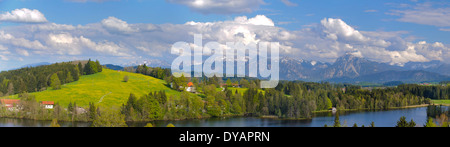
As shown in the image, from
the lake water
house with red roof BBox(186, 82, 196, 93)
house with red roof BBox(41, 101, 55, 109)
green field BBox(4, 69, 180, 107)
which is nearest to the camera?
the lake water

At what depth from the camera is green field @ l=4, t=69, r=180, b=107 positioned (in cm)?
7925

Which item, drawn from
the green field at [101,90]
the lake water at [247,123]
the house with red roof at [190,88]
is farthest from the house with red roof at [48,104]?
the house with red roof at [190,88]

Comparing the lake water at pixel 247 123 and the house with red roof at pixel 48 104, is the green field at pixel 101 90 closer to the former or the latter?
the house with red roof at pixel 48 104

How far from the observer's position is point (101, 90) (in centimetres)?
9044

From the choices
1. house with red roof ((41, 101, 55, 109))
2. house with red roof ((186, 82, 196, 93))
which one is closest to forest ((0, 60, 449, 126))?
house with red roof ((186, 82, 196, 93))

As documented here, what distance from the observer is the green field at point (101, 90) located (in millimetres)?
79250

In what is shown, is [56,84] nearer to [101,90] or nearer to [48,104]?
[101,90]

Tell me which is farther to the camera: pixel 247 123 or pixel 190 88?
pixel 190 88

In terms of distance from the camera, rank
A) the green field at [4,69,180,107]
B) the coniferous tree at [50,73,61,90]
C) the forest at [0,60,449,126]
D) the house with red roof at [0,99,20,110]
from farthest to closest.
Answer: the coniferous tree at [50,73,61,90]
the green field at [4,69,180,107]
the house with red roof at [0,99,20,110]
the forest at [0,60,449,126]

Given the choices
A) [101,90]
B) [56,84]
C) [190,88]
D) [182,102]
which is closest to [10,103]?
[56,84]

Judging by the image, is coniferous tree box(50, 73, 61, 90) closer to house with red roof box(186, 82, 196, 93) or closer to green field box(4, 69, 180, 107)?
green field box(4, 69, 180, 107)

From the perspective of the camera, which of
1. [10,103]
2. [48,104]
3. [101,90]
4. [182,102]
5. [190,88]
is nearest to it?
[10,103]
